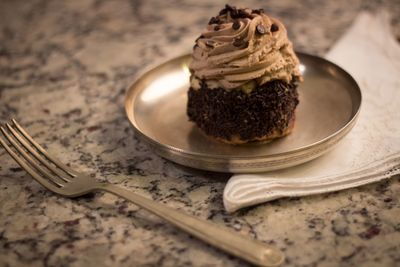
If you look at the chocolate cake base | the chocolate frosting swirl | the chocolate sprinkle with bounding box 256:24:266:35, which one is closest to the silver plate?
the chocolate cake base

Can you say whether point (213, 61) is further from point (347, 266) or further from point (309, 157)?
point (347, 266)

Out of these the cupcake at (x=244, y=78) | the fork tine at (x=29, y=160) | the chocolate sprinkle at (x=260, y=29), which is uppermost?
the chocolate sprinkle at (x=260, y=29)

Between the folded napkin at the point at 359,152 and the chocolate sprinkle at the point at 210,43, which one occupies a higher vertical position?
the chocolate sprinkle at the point at 210,43

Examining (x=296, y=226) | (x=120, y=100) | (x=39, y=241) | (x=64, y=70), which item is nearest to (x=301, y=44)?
(x=120, y=100)

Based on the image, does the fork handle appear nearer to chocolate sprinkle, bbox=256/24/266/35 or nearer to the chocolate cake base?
the chocolate cake base

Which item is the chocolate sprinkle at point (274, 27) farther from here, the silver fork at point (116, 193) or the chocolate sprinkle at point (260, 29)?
the silver fork at point (116, 193)

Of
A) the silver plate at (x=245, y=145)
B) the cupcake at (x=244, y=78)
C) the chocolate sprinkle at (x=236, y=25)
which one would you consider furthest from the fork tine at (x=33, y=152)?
the chocolate sprinkle at (x=236, y=25)
